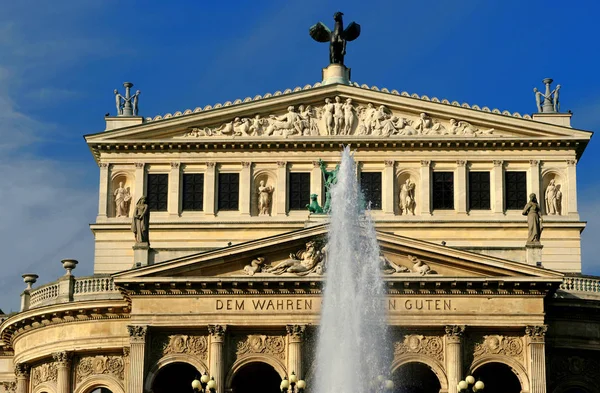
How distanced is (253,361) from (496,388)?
9.84 m

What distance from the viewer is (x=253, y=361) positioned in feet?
212

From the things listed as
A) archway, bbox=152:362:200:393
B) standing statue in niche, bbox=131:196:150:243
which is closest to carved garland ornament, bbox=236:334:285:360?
archway, bbox=152:362:200:393

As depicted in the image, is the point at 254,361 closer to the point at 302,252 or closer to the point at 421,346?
the point at 302,252

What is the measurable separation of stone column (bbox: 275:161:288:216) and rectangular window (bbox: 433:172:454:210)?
6.34 metres

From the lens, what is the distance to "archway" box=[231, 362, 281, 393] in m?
68.1

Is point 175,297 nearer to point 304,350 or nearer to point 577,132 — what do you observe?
point 304,350

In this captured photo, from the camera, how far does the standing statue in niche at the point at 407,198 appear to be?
7275 cm

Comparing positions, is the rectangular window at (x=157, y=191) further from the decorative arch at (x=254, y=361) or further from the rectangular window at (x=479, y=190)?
the rectangular window at (x=479, y=190)

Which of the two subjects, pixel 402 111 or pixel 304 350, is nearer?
pixel 304 350

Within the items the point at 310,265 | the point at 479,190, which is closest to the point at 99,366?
the point at 310,265

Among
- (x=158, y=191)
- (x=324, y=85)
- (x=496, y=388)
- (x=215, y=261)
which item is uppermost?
(x=324, y=85)

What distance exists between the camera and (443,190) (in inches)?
2876

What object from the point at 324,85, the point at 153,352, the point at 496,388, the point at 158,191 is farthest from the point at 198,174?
the point at 496,388

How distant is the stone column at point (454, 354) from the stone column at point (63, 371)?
49.8 feet
